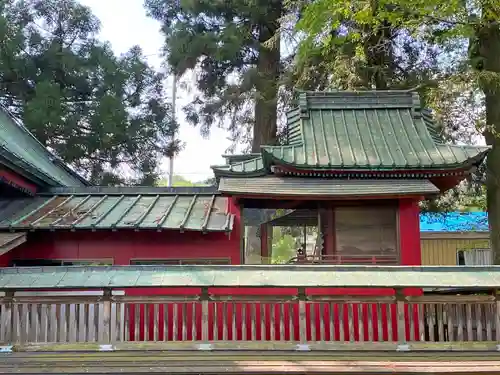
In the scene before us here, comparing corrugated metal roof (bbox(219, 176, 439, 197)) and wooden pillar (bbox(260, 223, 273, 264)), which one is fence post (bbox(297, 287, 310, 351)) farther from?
wooden pillar (bbox(260, 223, 273, 264))

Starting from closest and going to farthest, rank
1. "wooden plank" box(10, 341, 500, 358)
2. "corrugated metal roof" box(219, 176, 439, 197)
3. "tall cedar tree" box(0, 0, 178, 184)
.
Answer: "wooden plank" box(10, 341, 500, 358), "corrugated metal roof" box(219, 176, 439, 197), "tall cedar tree" box(0, 0, 178, 184)

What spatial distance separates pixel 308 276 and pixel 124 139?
607 inches

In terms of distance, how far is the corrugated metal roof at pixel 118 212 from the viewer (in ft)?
29.8

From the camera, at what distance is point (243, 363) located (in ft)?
21.4

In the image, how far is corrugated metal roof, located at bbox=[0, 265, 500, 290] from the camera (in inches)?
274

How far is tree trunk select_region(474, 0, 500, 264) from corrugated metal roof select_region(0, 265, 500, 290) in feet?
16.9

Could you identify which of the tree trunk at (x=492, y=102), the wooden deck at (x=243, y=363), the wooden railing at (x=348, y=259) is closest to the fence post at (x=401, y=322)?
the wooden deck at (x=243, y=363)

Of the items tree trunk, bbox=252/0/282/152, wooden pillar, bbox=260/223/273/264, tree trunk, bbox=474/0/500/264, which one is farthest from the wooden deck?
tree trunk, bbox=252/0/282/152

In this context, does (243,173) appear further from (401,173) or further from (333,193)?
(401,173)

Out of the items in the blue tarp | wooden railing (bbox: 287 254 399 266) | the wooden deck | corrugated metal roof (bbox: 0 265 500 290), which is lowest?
the wooden deck

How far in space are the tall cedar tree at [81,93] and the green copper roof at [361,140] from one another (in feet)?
37.6

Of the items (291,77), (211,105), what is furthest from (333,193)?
(211,105)

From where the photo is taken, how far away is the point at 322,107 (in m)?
11.5

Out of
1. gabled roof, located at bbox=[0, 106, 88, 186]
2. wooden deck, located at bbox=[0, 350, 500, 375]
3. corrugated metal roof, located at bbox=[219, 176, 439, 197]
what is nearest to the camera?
wooden deck, located at bbox=[0, 350, 500, 375]
